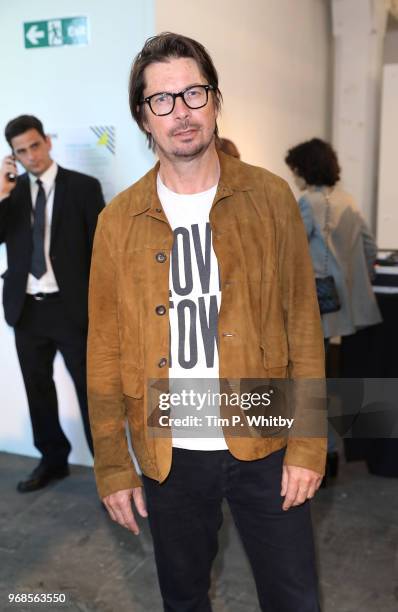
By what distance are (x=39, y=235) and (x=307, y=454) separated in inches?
77.2

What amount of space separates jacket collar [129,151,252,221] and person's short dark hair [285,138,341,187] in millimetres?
1693

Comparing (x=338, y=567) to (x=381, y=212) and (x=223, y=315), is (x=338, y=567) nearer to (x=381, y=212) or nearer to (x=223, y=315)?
(x=223, y=315)

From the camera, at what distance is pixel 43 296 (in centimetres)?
301

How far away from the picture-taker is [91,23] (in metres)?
3.03

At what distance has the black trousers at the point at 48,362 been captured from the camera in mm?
3018

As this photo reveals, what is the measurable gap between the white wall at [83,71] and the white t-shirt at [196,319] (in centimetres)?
174

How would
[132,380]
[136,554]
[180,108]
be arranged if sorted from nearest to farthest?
[180,108], [132,380], [136,554]

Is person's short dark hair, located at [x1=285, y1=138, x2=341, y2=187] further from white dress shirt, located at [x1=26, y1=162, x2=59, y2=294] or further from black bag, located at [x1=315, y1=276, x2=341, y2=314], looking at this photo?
white dress shirt, located at [x1=26, y1=162, x2=59, y2=294]

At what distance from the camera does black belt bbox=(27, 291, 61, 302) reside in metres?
2.99

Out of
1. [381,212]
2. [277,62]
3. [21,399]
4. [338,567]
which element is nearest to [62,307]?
[21,399]

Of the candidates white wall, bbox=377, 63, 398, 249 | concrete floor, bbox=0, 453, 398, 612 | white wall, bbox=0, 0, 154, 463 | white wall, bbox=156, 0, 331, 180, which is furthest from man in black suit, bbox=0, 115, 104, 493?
white wall, bbox=377, 63, 398, 249

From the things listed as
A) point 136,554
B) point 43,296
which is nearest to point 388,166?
point 43,296

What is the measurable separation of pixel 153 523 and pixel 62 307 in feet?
5.43
